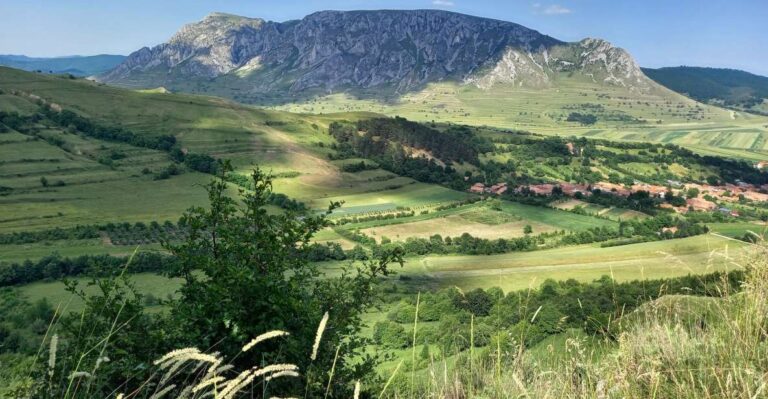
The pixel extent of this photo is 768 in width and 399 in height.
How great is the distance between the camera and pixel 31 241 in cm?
8225

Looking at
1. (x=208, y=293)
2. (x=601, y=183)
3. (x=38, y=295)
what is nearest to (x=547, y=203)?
(x=601, y=183)

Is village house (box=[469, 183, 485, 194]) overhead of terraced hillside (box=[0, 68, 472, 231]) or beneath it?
beneath

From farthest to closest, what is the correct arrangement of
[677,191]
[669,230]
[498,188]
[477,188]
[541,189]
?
[677,191]
[477,188]
[498,188]
[541,189]
[669,230]

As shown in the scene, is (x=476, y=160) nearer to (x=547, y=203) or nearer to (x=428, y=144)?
(x=428, y=144)

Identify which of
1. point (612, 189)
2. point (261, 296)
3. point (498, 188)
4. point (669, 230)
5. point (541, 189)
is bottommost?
point (669, 230)

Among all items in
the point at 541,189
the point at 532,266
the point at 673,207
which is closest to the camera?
the point at 532,266

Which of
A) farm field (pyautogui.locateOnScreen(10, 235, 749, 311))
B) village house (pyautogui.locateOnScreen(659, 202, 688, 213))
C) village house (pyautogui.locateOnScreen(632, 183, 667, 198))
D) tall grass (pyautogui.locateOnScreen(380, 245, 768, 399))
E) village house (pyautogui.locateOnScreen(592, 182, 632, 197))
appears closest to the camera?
tall grass (pyautogui.locateOnScreen(380, 245, 768, 399))

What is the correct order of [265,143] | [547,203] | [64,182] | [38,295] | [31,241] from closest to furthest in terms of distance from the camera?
[38,295], [31,241], [64,182], [547,203], [265,143]

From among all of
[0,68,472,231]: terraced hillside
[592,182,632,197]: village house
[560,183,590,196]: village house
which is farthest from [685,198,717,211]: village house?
[0,68,472,231]: terraced hillside

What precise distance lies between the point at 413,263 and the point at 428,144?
10470 centimetres

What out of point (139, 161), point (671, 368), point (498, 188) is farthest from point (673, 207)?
point (671, 368)

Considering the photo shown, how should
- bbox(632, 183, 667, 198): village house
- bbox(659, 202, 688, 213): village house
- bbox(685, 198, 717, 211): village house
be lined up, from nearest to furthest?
bbox(659, 202, 688, 213): village house → bbox(685, 198, 717, 211): village house → bbox(632, 183, 667, 198): village house

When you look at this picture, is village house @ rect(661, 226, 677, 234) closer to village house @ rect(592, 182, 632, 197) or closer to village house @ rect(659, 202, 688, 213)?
village house @ rect(659, 202, 688, 213)

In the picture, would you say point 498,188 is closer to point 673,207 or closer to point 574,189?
point 574,189
